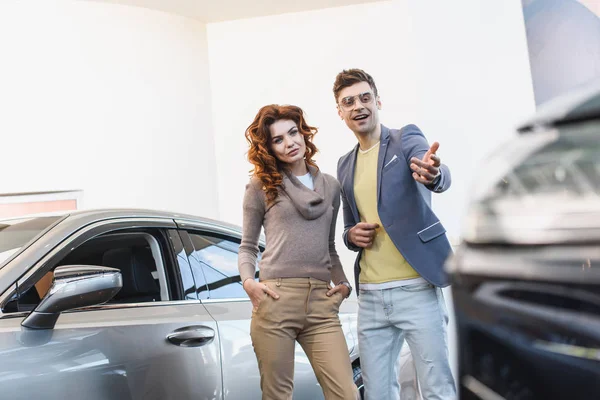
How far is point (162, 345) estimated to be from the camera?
7.01 feet

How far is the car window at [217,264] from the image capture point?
253cm

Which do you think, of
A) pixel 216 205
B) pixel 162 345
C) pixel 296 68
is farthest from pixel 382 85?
pixel 162 345

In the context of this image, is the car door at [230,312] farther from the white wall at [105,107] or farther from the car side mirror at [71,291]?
the white wall at [105,107]

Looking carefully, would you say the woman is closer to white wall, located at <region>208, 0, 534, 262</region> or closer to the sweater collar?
the sweater collar

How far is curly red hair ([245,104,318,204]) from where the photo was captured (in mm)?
2217

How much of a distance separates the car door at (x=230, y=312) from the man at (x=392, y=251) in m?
0.39

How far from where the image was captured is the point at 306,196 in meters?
2.20

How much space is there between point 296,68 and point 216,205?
64.2 inches

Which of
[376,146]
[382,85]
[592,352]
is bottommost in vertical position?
[592,352]

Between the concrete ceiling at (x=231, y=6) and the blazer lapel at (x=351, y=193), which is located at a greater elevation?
the concrete ceiling at (x=231, y=6)

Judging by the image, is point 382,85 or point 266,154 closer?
point 266,154

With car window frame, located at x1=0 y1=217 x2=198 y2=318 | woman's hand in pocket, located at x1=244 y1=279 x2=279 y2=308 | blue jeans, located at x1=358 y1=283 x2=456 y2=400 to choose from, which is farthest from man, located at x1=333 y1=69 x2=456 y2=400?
car window frame, located at x1=0 y1=217 x2=198 y2=318

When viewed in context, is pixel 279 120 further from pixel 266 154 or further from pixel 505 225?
pixel 505 225

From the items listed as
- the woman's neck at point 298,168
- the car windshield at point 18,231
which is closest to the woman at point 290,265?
the woman's neck at point 298,168
